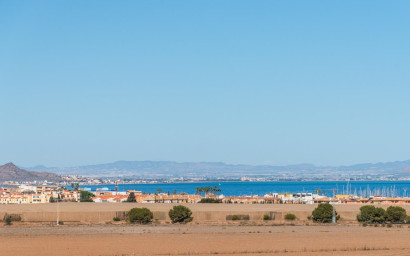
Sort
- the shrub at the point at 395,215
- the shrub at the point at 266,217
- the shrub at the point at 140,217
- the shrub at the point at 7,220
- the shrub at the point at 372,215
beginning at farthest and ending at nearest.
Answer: the shrub at the point at 266,217, the shrub at the point at 395,215, the shrub at the point at 372,215, the shrub at the point at 140,217, the shrub at the point at 7,220

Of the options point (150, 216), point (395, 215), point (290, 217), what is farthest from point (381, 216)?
point (150, 216)

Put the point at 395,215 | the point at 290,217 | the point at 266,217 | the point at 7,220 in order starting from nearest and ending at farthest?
the point at 7,220 → the point at 395,215 → the point at 290,217 → the point at 266,217

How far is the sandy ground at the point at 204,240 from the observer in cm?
4006

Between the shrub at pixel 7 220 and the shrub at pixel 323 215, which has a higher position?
the shrub at pixel 323 215

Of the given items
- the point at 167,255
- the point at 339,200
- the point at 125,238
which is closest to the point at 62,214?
the point at 125,238

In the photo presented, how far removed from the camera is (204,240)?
47.5 m

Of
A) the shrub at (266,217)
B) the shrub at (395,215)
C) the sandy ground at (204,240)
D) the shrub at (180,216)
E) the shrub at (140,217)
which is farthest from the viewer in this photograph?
the shrub at (266,217)

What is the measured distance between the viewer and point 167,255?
123 ft

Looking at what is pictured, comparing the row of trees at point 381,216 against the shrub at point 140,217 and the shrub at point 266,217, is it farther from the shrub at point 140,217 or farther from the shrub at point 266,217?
the shrub at point 140,217

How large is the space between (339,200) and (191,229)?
211 ft

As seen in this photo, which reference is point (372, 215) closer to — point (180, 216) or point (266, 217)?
point (266, 217)

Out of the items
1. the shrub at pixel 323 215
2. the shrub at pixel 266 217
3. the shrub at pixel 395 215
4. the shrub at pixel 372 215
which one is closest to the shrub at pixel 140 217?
the shrub at pixel 266 217

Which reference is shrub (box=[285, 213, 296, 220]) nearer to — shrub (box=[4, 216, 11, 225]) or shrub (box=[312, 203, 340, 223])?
shrub (box=[312, 203, 340, 223])

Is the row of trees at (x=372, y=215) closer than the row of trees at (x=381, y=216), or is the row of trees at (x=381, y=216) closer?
the row of trees at (x=381, y=216)
